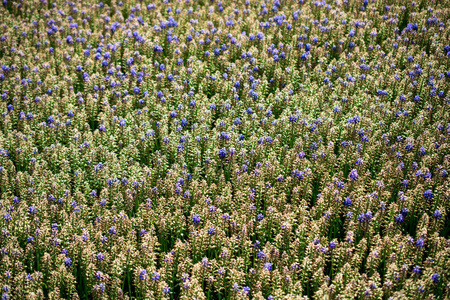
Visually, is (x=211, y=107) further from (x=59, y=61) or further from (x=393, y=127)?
(x=59, y=61)

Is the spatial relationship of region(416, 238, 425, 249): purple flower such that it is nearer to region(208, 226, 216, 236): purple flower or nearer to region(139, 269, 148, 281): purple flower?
region(208, 226, 216, 236): purple flower

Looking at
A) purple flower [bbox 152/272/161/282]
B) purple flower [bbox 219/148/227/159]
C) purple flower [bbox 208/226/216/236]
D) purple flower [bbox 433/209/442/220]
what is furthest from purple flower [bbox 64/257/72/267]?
purple flower [bbox 433/209/442/220]

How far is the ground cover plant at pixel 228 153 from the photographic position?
7242mm

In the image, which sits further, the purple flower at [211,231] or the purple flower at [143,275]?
the purple flower at [211,231]

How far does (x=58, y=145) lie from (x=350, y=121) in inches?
231

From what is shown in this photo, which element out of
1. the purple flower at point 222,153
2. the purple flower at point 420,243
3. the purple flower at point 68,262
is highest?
the purple flower at point 420,243

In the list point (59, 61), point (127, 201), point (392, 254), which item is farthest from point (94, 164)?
point (392, 254)

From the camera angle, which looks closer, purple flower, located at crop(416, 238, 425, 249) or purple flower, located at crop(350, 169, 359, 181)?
purple flower, located at crop(416, 238, 425, 249)

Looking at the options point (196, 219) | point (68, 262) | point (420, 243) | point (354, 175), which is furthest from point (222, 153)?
point (420, 243)

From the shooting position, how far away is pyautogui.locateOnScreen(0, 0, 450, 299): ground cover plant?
7.24 metres

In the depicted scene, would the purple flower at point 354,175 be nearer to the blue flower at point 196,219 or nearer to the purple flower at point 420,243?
the purple flower at point 420,243

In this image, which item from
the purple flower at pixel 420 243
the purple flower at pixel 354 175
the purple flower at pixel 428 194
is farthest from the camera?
the purple flower at pixel 354 175

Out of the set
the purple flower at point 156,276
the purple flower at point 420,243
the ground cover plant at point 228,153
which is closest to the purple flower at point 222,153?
the ground cover plant at point 228,153

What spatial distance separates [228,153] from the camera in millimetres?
9297
